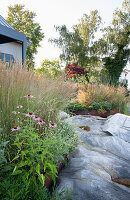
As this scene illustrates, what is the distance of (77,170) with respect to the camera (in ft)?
6.32

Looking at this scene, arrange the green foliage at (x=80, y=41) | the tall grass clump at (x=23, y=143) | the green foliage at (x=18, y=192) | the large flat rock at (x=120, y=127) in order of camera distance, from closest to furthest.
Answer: the green foliage at (x=18, y=192), the tall grass clump at (x=23, y=143), the large flat rock at (x=120, y=127), the green foliage at (x=80, y=41)

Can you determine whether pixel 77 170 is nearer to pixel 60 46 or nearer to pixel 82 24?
pixel 60 46

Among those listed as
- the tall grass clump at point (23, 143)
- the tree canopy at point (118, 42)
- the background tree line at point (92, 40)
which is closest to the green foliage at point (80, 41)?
the background tree line at point (92, 40)

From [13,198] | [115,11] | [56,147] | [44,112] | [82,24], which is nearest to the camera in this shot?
[13,198]

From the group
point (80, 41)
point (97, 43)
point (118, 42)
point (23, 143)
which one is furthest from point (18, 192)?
point (97, 43)

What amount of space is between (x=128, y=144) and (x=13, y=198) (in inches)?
105

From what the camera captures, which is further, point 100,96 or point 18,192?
point 100,96

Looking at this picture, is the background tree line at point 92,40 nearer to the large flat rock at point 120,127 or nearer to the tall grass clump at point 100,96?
the tall grass clump at point 100,96

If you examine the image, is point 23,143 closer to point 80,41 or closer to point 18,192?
point 18,192

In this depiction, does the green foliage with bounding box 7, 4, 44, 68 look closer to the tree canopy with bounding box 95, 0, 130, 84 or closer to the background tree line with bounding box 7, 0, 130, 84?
the background tree line with bounding box 7, 0, 130, 84

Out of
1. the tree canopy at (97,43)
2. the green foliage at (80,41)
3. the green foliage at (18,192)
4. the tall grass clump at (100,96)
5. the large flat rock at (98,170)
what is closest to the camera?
the green foliage at (18,192)

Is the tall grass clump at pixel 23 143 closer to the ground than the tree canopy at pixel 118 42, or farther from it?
closer to the ground

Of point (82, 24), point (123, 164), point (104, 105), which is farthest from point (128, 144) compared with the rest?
point (82, 24)

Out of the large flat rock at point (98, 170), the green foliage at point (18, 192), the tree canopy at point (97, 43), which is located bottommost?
the large flat rock at point (98, 170)
